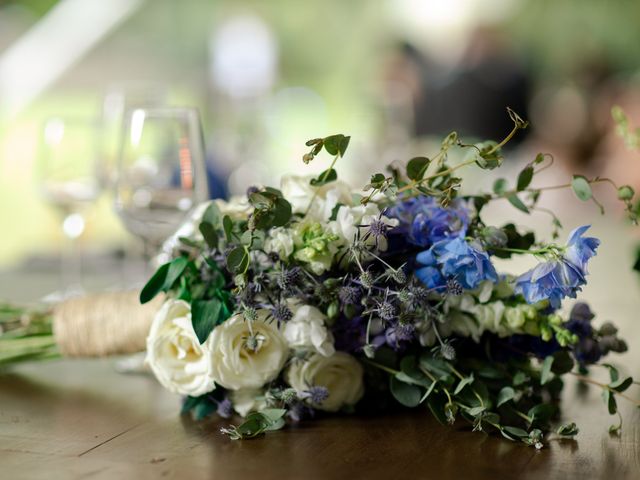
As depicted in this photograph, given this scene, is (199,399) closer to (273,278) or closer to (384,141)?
(273,278)

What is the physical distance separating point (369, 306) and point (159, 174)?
33cm

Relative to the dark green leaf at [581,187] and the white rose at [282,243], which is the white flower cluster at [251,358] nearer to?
the white rose at [282,243]

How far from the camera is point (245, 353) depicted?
718mm

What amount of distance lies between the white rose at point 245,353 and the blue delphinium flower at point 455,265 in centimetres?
13

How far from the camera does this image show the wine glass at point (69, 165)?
4.04 ft

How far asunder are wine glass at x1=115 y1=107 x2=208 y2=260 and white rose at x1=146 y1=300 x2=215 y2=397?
0.19m

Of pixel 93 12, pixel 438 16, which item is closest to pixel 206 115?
pixel 93 12

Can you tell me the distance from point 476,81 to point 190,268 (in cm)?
476

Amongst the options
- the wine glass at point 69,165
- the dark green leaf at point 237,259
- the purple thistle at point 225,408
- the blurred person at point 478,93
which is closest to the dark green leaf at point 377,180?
the dark green leaf at point 237,259

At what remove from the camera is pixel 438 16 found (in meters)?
8.09

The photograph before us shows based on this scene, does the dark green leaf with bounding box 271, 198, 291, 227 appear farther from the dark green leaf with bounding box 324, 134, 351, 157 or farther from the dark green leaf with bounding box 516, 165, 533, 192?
the dark green leaf with bounding box 516, 165, 533, 192

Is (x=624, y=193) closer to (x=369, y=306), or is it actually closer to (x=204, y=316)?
(x=369, y=306)

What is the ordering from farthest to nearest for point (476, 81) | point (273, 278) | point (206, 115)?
point (206, 115)
point (476, 81)
point (273, 278)

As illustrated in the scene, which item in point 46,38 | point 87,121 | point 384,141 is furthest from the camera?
point 46,38
